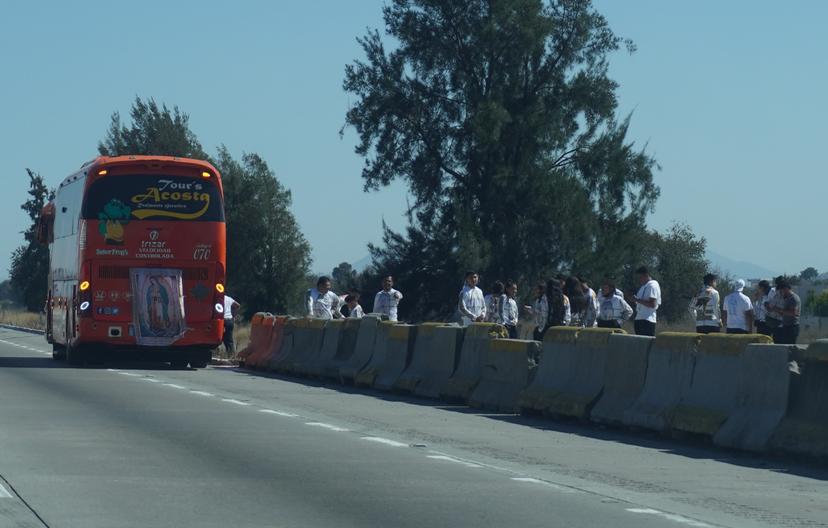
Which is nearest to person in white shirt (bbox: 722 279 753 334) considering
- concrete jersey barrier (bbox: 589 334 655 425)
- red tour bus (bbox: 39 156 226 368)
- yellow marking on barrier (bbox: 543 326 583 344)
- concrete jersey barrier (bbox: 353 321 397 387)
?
concrete jersey barrier (bbox: 353 321 397 387)

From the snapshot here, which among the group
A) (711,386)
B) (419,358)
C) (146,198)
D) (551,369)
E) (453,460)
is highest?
(146,198)

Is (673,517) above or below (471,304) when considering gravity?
below

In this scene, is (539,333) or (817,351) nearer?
(817,351)

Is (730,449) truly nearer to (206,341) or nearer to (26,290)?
(206,341)

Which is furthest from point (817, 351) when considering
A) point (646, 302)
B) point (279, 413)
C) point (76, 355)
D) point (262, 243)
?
point (262, 243)

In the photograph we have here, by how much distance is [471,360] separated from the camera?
20.4 meters

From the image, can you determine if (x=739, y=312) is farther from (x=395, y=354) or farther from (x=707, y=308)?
(x=395, y=354)

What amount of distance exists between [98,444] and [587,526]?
5.84 metres

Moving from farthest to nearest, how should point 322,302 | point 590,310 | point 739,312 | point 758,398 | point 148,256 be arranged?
point 322,302 < point 148,256 < point 590,310 < point 739,312 < point 758,398

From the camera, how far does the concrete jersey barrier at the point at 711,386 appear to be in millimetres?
14469

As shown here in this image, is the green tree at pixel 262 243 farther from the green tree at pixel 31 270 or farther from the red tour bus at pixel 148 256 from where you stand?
the red tour bus at pixel 148 256

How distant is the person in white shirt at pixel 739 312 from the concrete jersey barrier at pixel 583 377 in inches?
222

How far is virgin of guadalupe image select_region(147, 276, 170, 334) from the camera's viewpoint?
28.1 m

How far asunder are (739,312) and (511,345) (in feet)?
16.5
